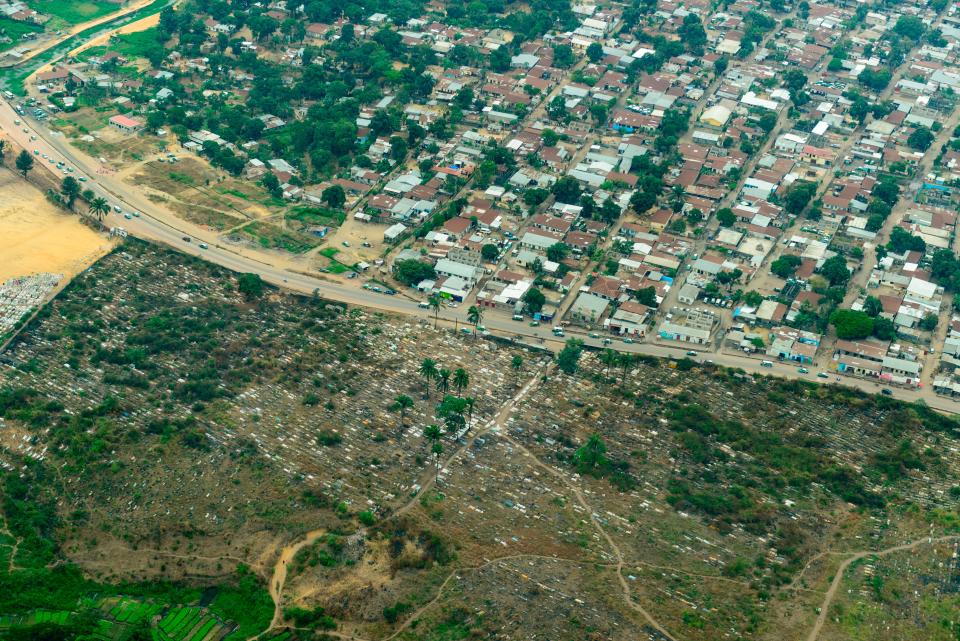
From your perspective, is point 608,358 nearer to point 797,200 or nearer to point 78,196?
point 797,200

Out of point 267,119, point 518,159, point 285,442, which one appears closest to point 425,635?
point 285,442

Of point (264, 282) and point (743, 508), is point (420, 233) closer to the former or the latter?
point (264, 282)

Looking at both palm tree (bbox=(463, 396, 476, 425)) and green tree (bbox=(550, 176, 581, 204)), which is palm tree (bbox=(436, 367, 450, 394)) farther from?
green tree (bbox=(550, 176, 581, 204))

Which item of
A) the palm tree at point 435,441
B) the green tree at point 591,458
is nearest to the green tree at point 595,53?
the green tree at point 591,458

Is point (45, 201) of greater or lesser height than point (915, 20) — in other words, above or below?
below

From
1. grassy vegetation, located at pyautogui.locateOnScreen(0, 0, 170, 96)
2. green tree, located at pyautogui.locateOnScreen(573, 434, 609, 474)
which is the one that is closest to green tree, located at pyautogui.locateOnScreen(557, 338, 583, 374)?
green tree, located at pyautogui.locateOnScreen(573, 434, 609, 474)

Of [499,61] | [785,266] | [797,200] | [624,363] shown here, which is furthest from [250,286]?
[499,61]
